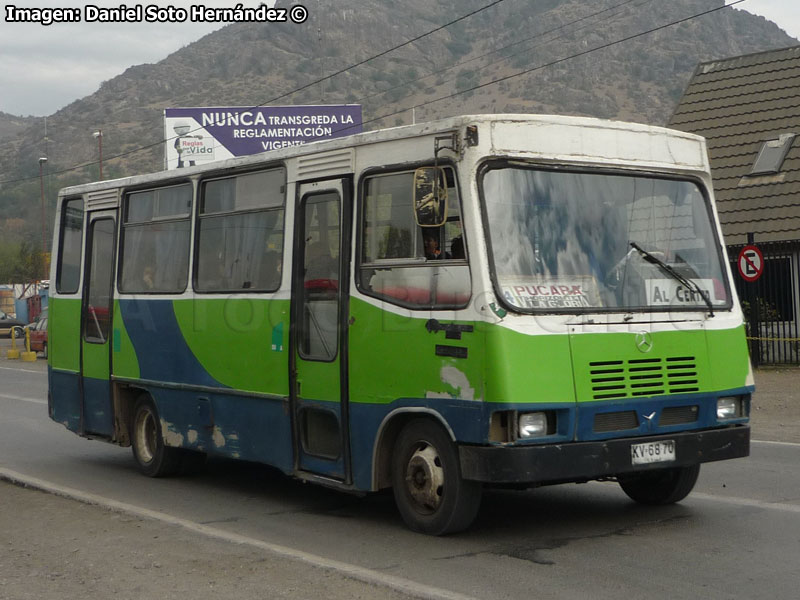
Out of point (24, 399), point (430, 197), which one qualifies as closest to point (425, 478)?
point (430, 197)

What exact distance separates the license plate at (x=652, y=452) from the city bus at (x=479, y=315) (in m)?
0.01

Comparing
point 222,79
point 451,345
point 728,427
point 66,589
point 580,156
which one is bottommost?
point 66,589

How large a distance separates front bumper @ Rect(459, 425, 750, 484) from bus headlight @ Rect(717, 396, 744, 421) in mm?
282

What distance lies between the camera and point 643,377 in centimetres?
817

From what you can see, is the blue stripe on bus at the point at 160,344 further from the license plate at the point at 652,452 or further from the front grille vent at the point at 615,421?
the license plate at the point at 652,452

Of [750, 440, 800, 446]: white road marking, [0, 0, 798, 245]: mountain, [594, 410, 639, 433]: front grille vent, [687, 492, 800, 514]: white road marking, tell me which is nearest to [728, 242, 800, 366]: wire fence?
[750, 440, 800, 446]: white road marking

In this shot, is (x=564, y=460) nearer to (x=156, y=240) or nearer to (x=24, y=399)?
(x=156, y=240)

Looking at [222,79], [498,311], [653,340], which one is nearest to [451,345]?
[498,311]

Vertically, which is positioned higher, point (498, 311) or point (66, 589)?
point (498, 311)

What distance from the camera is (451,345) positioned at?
793 centimetres

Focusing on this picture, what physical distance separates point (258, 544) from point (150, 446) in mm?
4351

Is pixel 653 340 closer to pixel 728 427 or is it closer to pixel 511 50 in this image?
pixel 728 427

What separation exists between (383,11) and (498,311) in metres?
143

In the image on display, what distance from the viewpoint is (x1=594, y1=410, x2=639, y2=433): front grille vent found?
7941mm
